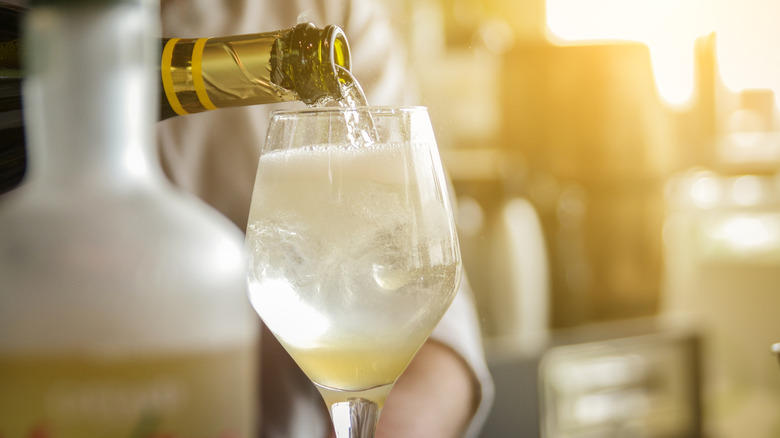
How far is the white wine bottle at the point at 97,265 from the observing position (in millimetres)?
234

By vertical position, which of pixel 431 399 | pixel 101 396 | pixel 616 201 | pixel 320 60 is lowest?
pixel 616 201

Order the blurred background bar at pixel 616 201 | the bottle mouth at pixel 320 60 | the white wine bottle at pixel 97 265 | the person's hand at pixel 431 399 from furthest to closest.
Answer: the blurred background bar at pixel 616 201 < the person's hand at pixel 431 399 < the bottle mouth at pixel 320 60 < the white wine bottle at pixel 97 265

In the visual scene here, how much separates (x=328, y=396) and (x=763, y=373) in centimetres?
58

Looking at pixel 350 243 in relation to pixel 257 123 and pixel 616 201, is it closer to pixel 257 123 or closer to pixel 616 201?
pixel 257 123

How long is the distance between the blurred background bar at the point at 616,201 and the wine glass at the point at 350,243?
0.42 ft

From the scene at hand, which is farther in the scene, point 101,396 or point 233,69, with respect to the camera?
point 233,69

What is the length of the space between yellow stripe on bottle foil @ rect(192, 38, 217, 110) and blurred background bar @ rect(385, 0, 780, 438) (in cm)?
16

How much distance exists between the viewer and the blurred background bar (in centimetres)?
74

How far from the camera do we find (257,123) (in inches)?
18.6

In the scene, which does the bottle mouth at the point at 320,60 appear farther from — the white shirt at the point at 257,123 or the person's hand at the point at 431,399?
the person's hand at the point at 431,399

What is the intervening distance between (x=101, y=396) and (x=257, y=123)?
0.85 ft

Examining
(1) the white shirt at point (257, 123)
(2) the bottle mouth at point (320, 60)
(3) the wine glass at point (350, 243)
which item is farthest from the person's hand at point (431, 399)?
(2) the bottle mouth at point (320, 60)

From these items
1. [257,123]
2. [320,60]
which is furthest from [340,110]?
[257,123]

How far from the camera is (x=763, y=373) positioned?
774mm
